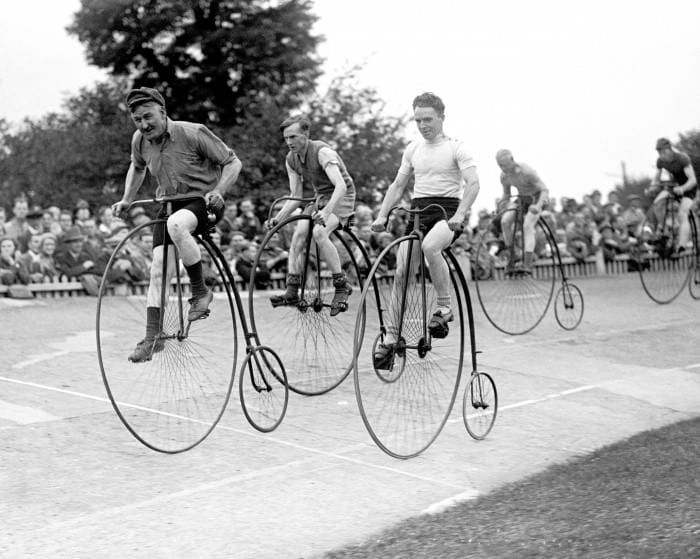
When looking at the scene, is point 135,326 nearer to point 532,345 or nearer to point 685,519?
point 532,345

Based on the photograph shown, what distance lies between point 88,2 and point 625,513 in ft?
112

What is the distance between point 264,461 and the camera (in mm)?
6996

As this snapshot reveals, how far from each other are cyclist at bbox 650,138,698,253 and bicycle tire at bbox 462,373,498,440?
23.9 ft

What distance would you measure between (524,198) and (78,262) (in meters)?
6.58

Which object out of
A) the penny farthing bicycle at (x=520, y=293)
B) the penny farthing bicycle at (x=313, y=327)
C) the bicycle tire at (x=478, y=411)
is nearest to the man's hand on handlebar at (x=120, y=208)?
the penny farthing bicycle at (x=313, y=327)

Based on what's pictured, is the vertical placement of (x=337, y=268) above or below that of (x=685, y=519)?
above

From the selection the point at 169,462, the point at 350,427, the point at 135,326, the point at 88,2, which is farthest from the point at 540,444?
the point at 88,2

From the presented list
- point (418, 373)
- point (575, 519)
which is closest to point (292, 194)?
point (418, 373)

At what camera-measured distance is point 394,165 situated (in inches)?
918

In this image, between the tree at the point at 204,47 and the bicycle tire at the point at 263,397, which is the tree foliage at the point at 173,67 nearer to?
the tree at the point at 204,47

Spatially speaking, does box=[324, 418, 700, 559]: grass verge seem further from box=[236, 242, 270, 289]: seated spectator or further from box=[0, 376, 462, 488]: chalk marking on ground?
box=[236, 242, 270, 289]: seated spectator

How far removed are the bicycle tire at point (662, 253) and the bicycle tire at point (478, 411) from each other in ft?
22.5

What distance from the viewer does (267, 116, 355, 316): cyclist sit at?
356 inches

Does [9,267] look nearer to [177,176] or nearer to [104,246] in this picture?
[104,246]
